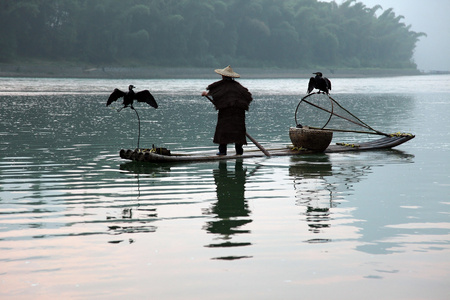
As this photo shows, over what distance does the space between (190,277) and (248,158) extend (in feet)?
21.7

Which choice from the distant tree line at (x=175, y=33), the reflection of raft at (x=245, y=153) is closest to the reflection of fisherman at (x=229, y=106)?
the reflection of raft at (x=245, y=153)

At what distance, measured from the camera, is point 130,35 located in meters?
85.7

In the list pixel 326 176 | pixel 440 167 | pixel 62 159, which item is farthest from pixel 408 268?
pixel 62 159

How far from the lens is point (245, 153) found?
1188 cm

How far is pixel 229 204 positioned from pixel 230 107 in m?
3.62

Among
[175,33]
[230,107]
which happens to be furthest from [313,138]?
[175,33]

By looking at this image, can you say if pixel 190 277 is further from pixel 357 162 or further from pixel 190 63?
pixel 190 63

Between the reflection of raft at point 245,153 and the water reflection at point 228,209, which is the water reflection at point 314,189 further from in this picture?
the water reflection at point 228,209

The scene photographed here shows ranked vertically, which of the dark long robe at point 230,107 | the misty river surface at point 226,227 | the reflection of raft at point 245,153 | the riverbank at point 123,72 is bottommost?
the misty river surface at point 226,227

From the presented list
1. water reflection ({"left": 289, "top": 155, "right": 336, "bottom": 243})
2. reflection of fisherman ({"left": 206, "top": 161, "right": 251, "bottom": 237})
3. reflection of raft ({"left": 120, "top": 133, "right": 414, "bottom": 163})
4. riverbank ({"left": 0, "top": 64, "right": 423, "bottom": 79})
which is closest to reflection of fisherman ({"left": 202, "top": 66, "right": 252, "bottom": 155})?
reflection of raft ({"left": 120, "top": 133, "right": 414, "bottom": 163})

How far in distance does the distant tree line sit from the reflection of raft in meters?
65.8

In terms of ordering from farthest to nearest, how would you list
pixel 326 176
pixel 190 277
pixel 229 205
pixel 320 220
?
pixel 326 176 < pixel 229 205 < pixel 320 220 < pixel 190 277

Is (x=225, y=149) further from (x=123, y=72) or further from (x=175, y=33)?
(x=175, y=33)

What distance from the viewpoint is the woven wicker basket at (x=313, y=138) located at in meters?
12.0
